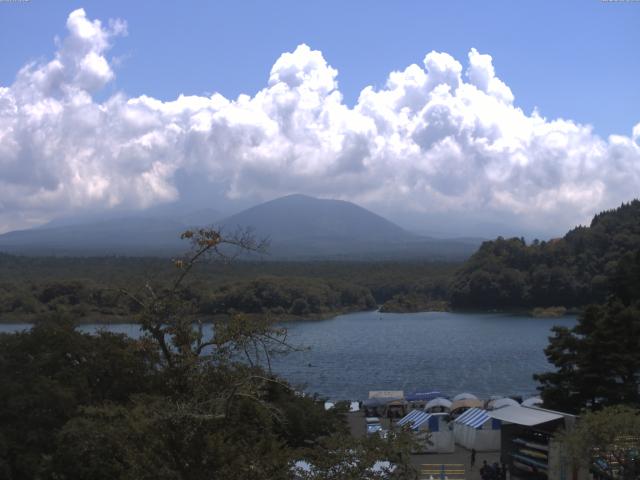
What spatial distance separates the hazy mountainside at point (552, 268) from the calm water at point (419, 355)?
125 inches

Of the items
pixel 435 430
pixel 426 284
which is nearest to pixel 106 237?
pixel 426 284

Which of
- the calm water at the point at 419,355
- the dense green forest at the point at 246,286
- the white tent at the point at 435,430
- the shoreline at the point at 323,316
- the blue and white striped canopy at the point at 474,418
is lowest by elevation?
the calm water at the point at 419,355

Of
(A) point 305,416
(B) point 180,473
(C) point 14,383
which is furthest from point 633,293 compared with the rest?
(B) point 180,473

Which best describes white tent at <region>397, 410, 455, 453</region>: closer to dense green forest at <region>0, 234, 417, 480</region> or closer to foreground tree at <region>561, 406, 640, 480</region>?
foreground tree at <region>561, 406, 640, 480</region>

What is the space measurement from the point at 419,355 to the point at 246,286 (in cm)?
1671

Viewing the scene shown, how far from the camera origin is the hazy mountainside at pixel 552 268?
47.5 meters

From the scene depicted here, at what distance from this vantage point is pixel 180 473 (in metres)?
4.39

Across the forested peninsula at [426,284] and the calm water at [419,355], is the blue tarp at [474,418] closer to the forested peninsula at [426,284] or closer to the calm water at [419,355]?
the calm water at [419,355]

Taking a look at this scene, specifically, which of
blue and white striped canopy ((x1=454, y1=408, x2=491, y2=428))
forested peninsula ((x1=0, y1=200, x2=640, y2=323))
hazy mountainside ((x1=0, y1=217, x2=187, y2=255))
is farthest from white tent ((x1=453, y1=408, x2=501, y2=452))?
hazy mountainside ((x1=0, y1=217, x2=187, y2=255))

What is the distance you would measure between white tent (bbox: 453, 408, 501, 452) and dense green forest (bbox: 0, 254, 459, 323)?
17411mm

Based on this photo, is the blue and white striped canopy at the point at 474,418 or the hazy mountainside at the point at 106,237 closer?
the blue and white striped canopy at the point at 474,418

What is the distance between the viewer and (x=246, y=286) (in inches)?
1806

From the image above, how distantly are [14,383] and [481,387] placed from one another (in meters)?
17.8

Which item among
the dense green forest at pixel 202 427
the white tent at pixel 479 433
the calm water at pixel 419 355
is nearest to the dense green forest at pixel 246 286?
the calm water at pixel 419 355
